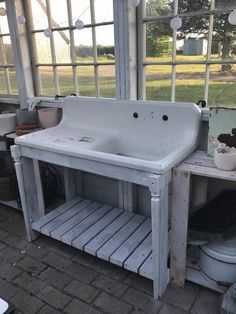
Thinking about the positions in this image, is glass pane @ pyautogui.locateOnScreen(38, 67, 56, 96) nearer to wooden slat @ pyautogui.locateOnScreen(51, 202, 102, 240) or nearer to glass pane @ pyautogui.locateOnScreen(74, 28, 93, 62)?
glass pane @ pyautogui.locateOnScreen(74, 28, 93, 62)

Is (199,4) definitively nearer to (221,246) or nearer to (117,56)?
(117,56)

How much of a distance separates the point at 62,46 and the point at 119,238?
153cm

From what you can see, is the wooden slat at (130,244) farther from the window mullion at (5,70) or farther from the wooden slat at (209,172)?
the window mullion at (5,70)

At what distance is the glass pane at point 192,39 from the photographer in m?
1.70

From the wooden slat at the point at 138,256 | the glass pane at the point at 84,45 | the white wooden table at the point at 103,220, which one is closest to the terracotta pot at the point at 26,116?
the white wooden table at the point at 103,220

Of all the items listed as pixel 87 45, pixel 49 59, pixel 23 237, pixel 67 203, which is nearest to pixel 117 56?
pixel 87 45

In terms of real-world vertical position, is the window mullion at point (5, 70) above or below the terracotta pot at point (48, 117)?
above

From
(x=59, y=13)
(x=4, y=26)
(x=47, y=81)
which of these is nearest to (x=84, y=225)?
(x=47, y=81)

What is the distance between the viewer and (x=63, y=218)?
7.10 feet

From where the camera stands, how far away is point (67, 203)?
238cm

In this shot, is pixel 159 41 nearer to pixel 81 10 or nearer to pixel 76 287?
pixel 81 10

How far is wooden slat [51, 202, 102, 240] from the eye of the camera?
6.50ft

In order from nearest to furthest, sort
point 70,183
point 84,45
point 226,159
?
point 226,159
point 84,45
point 70,183

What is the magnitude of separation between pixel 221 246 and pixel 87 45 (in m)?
1.64
